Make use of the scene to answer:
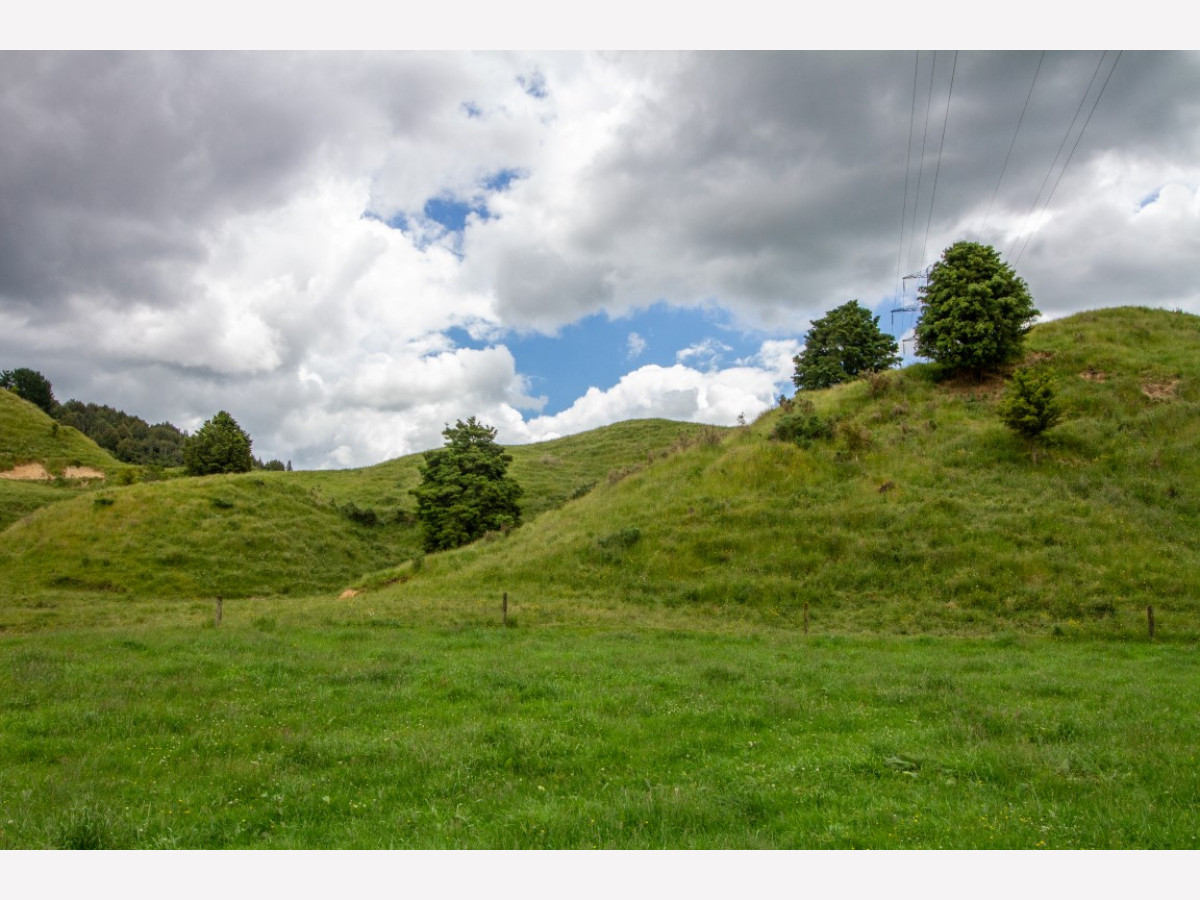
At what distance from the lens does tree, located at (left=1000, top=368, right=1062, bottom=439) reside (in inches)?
1421

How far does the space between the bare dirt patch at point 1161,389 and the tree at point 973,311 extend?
25.0 ft

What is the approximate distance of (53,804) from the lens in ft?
25.5

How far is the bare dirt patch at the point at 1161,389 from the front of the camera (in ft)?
132

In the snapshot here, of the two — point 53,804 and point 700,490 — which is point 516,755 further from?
point 700,490

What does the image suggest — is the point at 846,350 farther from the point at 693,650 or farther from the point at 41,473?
the point at 41,473

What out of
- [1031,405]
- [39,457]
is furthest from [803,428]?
[39,457]

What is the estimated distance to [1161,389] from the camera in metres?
41.0

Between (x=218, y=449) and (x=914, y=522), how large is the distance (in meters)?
71.0

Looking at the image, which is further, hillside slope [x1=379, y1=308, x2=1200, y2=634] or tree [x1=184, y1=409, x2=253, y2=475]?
tree [x1=184, y1=409, x2=253, y2=475]

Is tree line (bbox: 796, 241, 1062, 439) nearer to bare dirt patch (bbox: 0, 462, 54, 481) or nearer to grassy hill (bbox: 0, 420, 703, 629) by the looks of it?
grassy hill (bbox: 0, 420, 703, 629)

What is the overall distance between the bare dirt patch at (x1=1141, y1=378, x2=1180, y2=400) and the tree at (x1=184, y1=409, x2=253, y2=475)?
82713 millimetres

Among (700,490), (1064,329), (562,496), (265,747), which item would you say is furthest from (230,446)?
(1064,329)

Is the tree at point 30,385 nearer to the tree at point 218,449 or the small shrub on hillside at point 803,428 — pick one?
the tree at point 218,449

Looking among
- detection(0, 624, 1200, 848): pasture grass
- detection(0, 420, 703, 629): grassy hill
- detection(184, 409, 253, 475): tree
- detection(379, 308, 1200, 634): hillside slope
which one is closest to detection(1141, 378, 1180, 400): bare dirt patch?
detection(379, 308, 1200, 634): hillside slope
